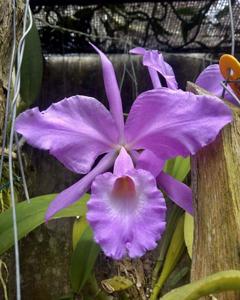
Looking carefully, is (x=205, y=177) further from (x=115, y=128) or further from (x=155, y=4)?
(x=155, y=4)

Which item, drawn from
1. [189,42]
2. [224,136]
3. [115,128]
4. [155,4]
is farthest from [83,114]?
[189,42]

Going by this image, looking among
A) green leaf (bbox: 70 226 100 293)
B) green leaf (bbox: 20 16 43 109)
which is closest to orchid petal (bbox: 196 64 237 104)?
green leaf (bbox: 70 226 100 293)

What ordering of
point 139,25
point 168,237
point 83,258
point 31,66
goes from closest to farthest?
point 83,258 < point 168,237 < point 31,66 < point 139,25

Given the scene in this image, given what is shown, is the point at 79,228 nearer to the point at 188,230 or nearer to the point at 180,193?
the point at 188,230

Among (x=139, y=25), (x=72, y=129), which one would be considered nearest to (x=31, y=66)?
(x=72, y=129)

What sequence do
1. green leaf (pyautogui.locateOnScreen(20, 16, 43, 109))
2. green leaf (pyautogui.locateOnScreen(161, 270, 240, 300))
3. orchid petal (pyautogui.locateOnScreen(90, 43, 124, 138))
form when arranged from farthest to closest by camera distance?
green leaf (pyautogui.locateOnScreen(20, 16, 43, 109)) → orchid petal (pyautogui.locateOnScreen(90, 43, 124, 138)) → green leaf (pyautogui.locateOnScreen(161, 270, 240, 300))

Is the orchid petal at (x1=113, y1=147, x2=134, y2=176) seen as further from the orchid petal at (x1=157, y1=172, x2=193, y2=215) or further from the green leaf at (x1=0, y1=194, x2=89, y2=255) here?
the green leaf at (x1=0, y1=194, x2=89, y2=255)
